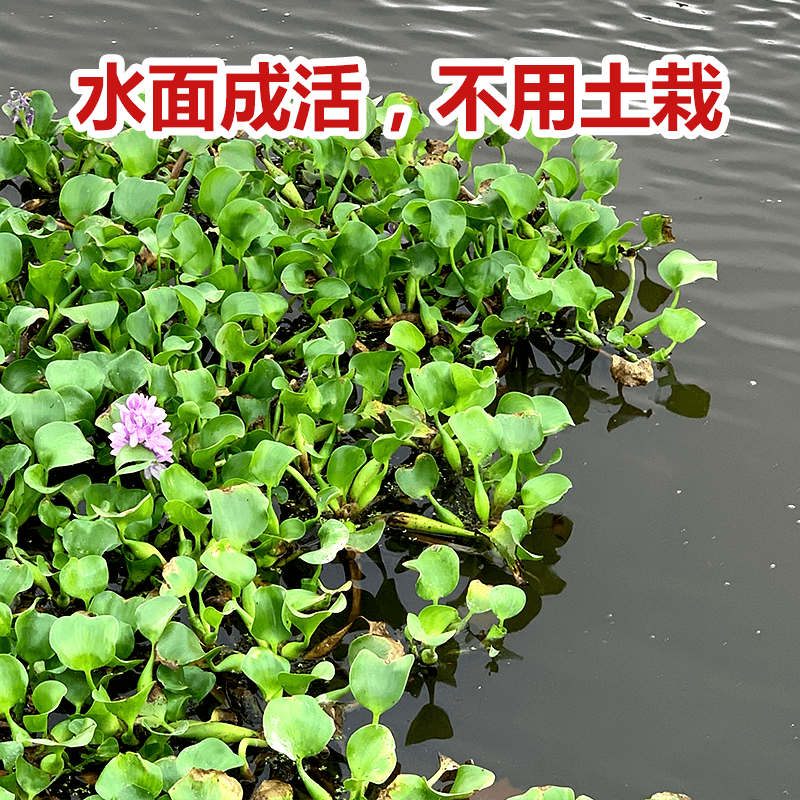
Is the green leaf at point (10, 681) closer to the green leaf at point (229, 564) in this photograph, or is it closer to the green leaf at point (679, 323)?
the green leaf at point (229, 564)

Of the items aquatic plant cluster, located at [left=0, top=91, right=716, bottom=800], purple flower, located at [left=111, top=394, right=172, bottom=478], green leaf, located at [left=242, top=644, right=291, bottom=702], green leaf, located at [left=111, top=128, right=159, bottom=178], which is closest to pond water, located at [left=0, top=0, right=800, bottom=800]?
aquatic plant cluster, located at [left=0, top=91, right=716, bottom=800]

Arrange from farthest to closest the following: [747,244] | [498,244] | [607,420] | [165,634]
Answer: [747,244], [498,244], [607,420], [165,634]

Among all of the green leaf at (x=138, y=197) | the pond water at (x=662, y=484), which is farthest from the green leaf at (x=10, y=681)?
the green leaf at (x=138, y=197)

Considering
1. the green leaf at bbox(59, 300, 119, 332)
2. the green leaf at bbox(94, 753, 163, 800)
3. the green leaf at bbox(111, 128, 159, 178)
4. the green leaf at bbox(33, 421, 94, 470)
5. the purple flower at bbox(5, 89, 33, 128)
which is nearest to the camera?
the green leaf at bbox(94, 753, 163, 800)

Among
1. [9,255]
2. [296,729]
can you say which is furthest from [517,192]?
[296,729]

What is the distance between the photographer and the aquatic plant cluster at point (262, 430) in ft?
4.91

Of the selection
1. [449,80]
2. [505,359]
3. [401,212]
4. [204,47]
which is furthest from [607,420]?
[204,47]

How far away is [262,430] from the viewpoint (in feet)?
6.23

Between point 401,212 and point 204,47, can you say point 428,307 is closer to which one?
point 401,212

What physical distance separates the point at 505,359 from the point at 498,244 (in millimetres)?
297

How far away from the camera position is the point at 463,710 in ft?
5.49

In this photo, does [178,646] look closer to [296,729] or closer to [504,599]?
[296,729]

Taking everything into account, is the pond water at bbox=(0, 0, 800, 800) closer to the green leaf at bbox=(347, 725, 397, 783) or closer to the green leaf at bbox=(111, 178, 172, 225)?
the green leaf at bbox=(347, 725, 397, 783)

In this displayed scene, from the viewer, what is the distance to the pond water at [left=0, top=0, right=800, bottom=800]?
1.65m
